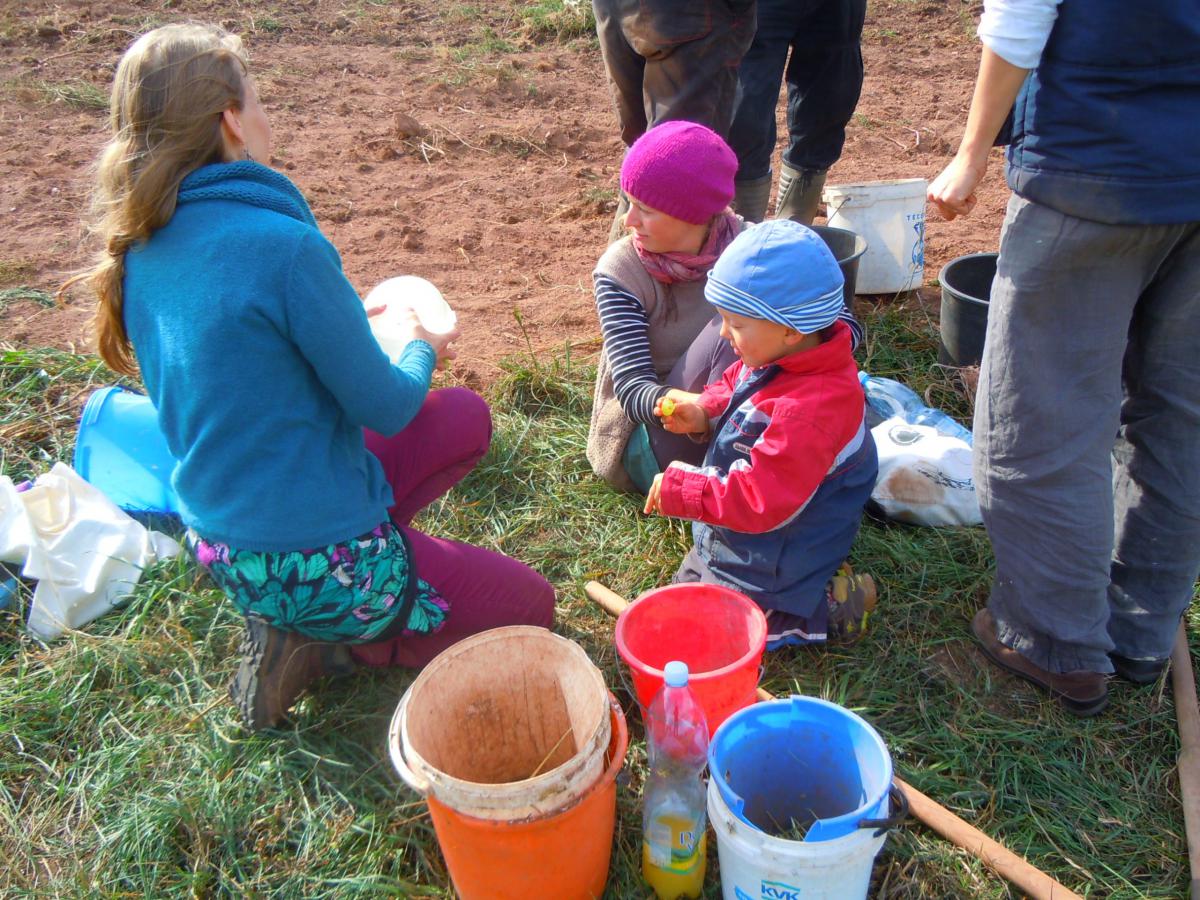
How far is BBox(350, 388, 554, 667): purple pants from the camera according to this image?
2479mm

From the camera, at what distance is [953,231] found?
4855 mm

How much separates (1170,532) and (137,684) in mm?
2639

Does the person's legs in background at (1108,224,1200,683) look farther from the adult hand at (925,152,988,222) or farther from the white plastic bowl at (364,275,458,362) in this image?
the white plastic bowl at (364,275,458,362)

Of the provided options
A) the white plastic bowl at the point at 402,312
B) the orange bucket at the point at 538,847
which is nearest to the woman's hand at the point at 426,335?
the white plastic bowl at the point at 402,312

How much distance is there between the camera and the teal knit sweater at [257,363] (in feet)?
6.24

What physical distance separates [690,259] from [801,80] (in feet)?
5.39

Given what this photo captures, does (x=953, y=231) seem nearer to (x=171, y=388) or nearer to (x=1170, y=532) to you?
(x=1170, y=532)

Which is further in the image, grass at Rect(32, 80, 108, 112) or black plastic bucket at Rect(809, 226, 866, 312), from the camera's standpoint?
grass at Rect(32, 80, 108, 112)

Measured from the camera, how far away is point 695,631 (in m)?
2.45

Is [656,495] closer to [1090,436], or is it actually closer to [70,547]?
[1090,436]

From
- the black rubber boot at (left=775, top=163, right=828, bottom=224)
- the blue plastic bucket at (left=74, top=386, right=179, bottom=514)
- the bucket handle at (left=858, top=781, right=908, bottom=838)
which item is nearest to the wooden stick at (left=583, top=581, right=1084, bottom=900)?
the bucket handle at (left=858, top=781, right=908, bottom=838)

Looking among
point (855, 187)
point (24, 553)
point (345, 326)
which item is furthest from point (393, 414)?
point (855, 187)

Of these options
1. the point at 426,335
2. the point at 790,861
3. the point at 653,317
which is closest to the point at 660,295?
the point at 653,317

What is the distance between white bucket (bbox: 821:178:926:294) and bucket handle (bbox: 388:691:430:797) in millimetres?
2855
